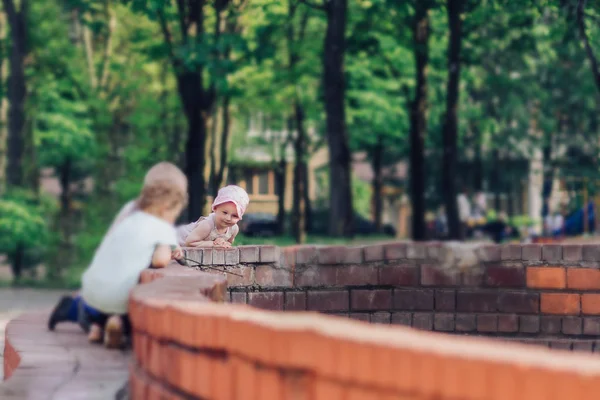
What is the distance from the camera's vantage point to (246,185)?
78562mm

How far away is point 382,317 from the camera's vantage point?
311 inches

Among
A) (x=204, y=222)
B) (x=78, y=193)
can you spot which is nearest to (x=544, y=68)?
(x=78, y=193)

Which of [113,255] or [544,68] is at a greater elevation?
[544,68]

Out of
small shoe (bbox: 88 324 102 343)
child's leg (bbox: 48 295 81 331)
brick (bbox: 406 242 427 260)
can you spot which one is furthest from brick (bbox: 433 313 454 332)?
small shoe (bbox: 88 324 102 343)

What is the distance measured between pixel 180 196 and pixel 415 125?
23.8m

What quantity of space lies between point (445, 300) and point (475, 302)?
18 centimetres

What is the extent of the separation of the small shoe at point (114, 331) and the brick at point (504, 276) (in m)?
2.93

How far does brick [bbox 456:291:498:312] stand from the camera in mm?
7922

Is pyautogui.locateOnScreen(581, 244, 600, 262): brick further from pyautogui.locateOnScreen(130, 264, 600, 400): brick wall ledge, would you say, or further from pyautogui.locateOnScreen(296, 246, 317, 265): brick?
pyautogui.locateOnScreen(130, 264, 600, 400): brick wall ledge

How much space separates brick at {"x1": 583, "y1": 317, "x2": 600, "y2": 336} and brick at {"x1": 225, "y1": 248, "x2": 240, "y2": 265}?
2057 mm

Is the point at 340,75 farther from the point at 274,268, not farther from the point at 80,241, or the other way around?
the point at 274,268

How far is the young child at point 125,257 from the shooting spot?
585cm

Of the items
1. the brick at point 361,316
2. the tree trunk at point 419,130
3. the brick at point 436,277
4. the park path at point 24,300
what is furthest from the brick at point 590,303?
the tree trunk at point 419,130

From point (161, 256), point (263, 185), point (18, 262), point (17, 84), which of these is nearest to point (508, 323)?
point (161, 256)
